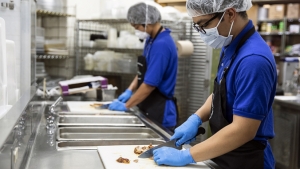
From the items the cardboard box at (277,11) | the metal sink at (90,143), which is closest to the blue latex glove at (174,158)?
the metal sink at (90,143)

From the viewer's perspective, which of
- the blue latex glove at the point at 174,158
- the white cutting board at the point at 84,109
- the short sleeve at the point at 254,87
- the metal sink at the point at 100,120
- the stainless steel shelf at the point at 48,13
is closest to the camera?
the short sleeve at the point at 254,87

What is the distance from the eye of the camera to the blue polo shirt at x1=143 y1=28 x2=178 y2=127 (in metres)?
2.68

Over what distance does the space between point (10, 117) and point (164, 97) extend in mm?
1713

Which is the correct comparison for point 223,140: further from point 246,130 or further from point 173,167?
point 173,167

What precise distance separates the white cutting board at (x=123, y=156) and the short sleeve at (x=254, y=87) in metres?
0.34

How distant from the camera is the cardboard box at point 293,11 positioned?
7.37 meters

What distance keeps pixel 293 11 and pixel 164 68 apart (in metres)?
5.70

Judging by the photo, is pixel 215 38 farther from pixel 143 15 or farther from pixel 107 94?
pixel 107 94

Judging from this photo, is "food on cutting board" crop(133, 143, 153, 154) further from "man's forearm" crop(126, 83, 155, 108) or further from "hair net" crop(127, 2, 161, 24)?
"hair net" crop(127, 2, 161, 24)

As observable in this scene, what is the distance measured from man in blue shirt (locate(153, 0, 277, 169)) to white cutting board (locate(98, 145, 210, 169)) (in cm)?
5

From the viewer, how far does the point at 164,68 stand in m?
2.71

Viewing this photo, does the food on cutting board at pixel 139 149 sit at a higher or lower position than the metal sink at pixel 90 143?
higher

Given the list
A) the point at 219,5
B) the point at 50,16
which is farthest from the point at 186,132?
the point at 50,16

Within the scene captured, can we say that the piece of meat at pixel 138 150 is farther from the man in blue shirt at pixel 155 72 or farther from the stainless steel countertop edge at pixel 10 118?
the man in blue shirt at pixel 155 72
